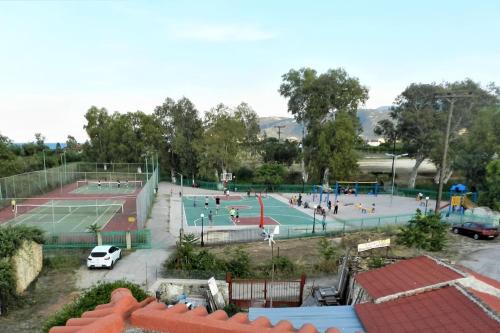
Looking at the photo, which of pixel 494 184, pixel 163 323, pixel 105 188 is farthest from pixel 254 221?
pixel 163 323

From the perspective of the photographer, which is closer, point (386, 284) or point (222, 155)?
point (386, 284)

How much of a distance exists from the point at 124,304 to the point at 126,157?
60.0 metres

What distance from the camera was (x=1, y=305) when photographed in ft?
43.5

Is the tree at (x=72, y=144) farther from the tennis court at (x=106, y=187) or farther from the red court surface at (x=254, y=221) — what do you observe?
the red court surface at (x=254, y=221)

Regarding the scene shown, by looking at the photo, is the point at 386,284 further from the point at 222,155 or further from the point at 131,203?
the point at 222,155

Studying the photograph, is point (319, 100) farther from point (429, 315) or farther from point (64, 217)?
point (429, 315)

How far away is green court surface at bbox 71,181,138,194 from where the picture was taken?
44.5 metres

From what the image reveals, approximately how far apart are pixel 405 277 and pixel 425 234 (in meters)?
10.2

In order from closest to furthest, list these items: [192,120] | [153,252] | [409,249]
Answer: [409,249], [153,252], [192,120]

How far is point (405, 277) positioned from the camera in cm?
1089

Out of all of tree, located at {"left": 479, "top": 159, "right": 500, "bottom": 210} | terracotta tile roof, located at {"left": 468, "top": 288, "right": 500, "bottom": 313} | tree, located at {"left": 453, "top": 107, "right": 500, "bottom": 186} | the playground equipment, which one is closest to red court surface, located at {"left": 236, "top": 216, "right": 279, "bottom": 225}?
the playground equipment

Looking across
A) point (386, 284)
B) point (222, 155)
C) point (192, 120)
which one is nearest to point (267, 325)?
point (386, 284)

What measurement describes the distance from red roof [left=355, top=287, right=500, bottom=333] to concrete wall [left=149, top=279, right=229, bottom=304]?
647cm

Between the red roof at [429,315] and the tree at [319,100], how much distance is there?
4172cm
